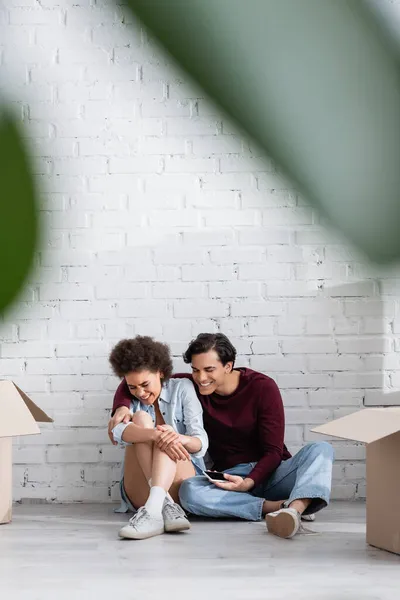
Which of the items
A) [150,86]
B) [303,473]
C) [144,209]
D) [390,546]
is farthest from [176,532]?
[150,86]

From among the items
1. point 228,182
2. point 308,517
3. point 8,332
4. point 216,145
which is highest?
point 216,145

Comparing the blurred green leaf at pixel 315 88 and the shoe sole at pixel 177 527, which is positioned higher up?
the blurred green leaf at pixel 315 88

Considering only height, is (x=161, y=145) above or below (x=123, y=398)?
above

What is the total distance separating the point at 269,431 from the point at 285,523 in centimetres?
48

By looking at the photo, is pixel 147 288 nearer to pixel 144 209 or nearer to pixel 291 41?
pixel 144 209

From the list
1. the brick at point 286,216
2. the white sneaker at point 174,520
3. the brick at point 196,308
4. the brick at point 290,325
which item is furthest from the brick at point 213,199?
the white sneaker at point 174,520

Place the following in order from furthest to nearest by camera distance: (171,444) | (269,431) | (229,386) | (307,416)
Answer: (307,416), (229,386), (269,431), (171,444)

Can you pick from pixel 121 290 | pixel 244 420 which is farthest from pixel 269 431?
pixel 121 290

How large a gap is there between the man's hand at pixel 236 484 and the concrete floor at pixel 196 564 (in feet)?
0.39

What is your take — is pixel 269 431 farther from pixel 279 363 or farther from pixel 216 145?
pixel 216 145

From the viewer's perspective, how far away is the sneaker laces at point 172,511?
2600mm

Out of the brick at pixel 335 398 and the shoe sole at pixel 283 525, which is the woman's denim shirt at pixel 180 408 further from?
the brick at pixel 335 398

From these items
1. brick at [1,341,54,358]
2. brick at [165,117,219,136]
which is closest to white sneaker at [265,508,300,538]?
brick at [1,341,54,358]

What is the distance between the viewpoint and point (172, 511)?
2.62 meters
